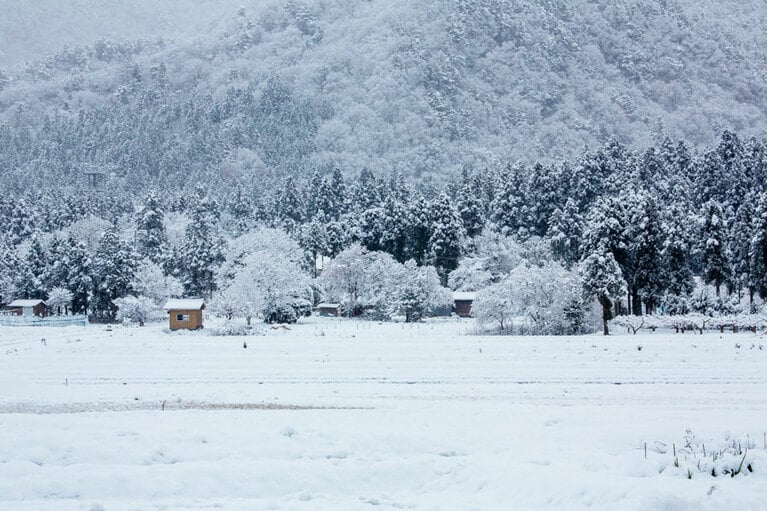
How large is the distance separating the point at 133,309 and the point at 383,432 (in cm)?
6362

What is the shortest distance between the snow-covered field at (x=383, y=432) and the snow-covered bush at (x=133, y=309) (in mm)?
38523

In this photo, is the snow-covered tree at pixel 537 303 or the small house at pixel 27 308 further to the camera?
the small house at pixel 27 308

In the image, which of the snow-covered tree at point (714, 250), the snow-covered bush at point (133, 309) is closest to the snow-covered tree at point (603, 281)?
the snow-covered tree at point (714, 250)

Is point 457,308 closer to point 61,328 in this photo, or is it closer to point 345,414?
point 61,328

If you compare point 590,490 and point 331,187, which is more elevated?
point 331,187

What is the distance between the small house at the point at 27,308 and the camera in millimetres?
84000

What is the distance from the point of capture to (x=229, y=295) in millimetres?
66500

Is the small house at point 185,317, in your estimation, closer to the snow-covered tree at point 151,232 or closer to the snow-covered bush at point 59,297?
the snow-covered bush at point 59,297

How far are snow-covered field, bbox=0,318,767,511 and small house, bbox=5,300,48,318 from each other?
5273 centimetres

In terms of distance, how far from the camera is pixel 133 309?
7444 cm

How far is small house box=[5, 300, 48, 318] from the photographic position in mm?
84000

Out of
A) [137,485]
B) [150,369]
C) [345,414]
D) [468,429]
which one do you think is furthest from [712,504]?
[150,369]

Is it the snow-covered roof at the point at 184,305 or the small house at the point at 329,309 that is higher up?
the snow-covered roof at the point at 184,305

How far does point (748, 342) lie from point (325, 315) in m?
50.1
